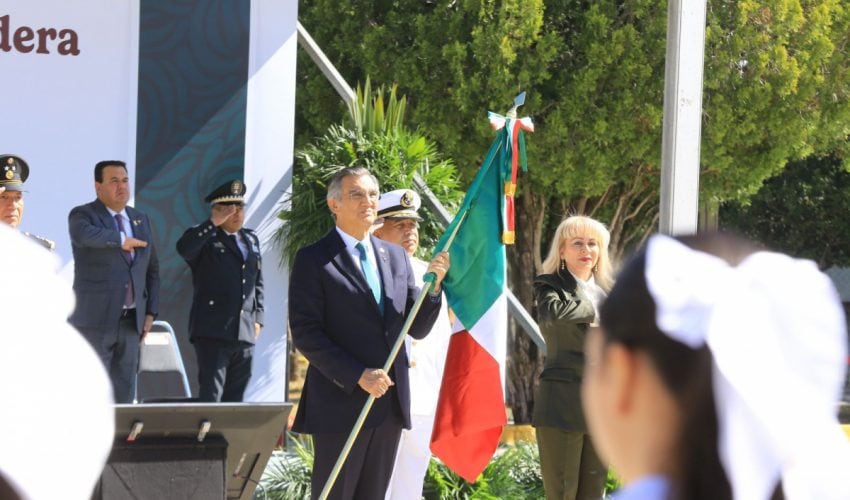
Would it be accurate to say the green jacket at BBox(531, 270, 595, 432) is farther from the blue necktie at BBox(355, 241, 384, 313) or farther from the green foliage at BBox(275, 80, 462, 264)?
the green foliage at BBox(275, 80, 462, 264)

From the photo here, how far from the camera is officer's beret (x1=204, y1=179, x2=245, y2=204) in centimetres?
841

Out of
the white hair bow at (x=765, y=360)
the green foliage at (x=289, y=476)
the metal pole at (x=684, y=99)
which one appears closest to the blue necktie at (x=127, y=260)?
the green foliage at (x=289, y=476)

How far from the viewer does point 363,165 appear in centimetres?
909

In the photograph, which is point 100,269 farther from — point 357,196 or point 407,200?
point 357,196

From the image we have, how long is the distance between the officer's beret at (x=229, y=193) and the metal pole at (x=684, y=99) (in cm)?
295

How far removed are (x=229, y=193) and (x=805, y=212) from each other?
1502 centimetres

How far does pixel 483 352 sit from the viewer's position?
20.6 ft

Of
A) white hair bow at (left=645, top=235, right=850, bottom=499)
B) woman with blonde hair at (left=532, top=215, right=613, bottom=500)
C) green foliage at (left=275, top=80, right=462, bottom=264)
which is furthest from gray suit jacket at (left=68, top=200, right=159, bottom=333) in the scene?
white hair bow at (left=645, top=235, right=850, bottom=499)

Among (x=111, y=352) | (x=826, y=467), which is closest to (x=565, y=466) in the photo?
(x=111, y=352)

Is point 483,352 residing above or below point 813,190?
below

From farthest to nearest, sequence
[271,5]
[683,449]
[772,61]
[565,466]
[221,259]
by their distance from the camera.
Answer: [772,61]
[271,5]
[221,259]
[565,466]
[683,449]

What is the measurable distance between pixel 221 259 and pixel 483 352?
2.51 meters

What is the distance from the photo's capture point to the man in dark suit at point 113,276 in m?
7.59

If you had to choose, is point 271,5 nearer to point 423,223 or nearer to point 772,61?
point 423,223
